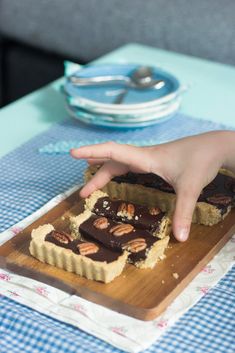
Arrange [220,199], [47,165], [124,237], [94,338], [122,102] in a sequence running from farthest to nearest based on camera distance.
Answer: [122,102] < [47,165] < [220,199] < [124,237] < [94,338]

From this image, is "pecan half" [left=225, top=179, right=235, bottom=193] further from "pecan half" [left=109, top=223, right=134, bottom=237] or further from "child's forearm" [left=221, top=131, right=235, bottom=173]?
"pecan half" [left=109, top=223, right=134, bottom=237]

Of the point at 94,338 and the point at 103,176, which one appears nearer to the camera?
the point at 94,338

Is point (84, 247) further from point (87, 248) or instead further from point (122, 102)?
point (122, 102)

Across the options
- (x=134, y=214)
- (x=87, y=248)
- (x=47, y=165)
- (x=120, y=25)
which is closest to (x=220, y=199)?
(x=134, y=214)

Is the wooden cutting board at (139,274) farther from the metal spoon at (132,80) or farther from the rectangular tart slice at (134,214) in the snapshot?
the metal spoon at (132,80)

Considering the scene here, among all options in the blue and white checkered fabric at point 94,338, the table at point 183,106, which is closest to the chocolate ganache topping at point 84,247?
the blue and white checkered fabric at point 94,338

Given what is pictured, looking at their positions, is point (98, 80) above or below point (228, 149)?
below
